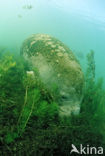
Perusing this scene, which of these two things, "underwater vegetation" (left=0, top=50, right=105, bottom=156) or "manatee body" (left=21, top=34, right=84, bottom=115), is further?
"manatee body" (left=21, top=34, right=84, bottom=115)

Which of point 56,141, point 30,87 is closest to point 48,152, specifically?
point 56,141

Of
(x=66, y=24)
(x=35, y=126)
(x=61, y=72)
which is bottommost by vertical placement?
(x=35, y=126)

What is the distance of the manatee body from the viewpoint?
5824 mm

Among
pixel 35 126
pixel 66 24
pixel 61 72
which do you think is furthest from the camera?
pixel 66 24

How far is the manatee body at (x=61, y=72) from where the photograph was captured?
19.1ft

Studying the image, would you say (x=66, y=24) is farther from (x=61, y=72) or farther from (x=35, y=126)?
(x=35, y=126)

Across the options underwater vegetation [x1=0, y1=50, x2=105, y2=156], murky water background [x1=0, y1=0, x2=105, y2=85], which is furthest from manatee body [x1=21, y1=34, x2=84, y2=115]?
murky water background [x1=0, y1=0, x2=105, y2=85]

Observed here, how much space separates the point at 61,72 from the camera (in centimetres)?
634

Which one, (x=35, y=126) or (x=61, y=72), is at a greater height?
(x=61, y=72)

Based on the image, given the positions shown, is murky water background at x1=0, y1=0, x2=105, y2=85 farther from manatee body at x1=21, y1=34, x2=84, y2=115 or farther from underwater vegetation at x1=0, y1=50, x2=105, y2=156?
underwater vegetation at x1=0, y1=50, x2=105, y2=156

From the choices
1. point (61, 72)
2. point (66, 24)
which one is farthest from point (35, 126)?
point (66, 24)

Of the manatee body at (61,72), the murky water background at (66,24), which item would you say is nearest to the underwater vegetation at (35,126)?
the manatee body at (61,72)

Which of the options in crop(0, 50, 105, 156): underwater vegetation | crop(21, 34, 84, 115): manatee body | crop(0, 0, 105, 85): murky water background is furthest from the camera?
crop(0, 0, 105, 85): murky water background

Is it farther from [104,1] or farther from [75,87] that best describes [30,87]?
[104,1]
